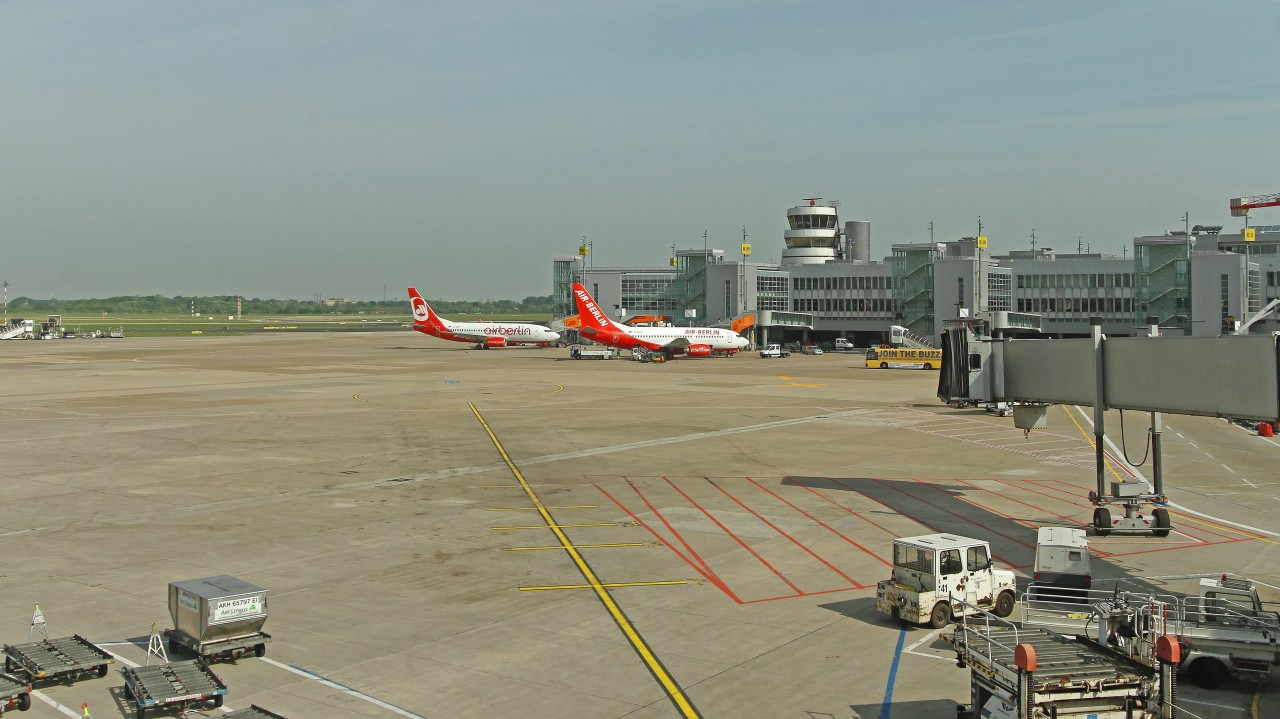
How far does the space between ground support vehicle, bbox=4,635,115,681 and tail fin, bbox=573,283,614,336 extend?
368 feet

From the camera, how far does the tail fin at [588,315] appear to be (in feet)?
437

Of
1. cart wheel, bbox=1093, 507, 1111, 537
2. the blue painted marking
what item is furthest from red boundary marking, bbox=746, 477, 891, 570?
cart wheel, bbox=1093, 507, 1111, 537

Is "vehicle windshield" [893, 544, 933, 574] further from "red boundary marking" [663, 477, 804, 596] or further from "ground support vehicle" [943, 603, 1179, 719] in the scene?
"ground support vehicle" [943, 603, 1179, 719]

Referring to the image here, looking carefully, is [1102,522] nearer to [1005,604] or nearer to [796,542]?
[796,542]

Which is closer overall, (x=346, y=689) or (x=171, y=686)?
(x=171, y=686)

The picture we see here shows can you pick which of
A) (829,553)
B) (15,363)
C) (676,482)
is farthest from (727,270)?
(829,553)

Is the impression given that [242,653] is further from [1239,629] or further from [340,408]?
[340,408]

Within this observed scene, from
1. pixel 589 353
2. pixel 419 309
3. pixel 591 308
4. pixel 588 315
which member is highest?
pixel 419 309

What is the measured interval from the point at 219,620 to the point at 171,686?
8.49 feet

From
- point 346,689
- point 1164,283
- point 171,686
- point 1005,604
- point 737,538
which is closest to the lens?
point 171,686

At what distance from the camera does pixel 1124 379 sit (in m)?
33.9

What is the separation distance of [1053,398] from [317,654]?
28.3 meters

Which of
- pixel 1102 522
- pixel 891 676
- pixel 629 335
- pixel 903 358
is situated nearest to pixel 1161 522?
pixel 1102 522

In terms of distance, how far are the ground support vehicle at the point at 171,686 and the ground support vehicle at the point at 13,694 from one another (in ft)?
5.38
